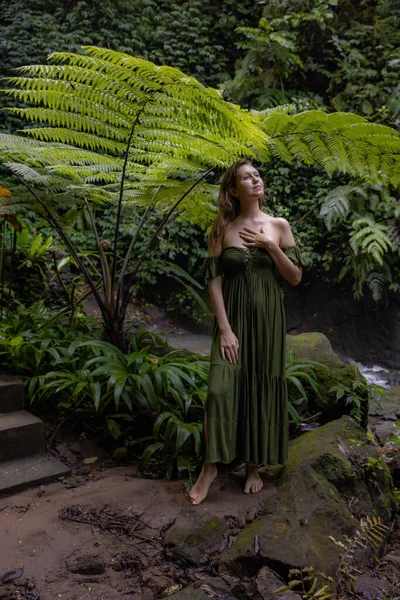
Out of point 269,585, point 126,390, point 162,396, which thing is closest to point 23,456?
point 126,390

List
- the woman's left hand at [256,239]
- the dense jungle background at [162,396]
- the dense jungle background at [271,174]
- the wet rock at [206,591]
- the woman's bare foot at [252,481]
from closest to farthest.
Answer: the wet rock at [206,591]
the dense jungle background at [162,396]
the woman's left hand at [256,239]
the woman's bare foot at [252,481]
the dense jungle background at [271,174]

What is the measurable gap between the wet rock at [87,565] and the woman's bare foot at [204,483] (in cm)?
57

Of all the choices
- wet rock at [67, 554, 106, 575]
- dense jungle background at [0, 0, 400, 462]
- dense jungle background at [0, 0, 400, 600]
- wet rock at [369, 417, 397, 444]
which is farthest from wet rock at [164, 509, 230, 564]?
dense jungle background at [0, 0, 400, 462]

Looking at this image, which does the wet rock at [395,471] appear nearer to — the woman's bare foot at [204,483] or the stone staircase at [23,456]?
the woman's bare foot at [204,483]

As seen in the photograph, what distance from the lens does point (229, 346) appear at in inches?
89.6

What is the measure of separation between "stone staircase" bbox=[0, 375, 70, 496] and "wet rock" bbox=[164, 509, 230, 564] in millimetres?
963

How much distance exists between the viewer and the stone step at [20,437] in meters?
2.71

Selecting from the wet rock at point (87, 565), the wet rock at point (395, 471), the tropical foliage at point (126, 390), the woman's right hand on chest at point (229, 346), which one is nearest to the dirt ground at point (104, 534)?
the wet rock at point (87, 565)

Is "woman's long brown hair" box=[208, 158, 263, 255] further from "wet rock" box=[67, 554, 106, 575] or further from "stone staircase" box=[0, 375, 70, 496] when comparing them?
"stone staircase" box=[0, 375, 70, 496]

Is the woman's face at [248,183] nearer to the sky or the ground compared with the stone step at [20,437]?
nearer to the sky

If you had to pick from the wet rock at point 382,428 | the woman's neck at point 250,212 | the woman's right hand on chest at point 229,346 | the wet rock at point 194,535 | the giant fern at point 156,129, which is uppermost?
the giant fern at point 156,129

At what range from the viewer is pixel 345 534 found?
2.04m

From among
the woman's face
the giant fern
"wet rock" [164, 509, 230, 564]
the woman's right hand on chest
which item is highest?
the giant fern

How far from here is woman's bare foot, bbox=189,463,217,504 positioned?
228cm
